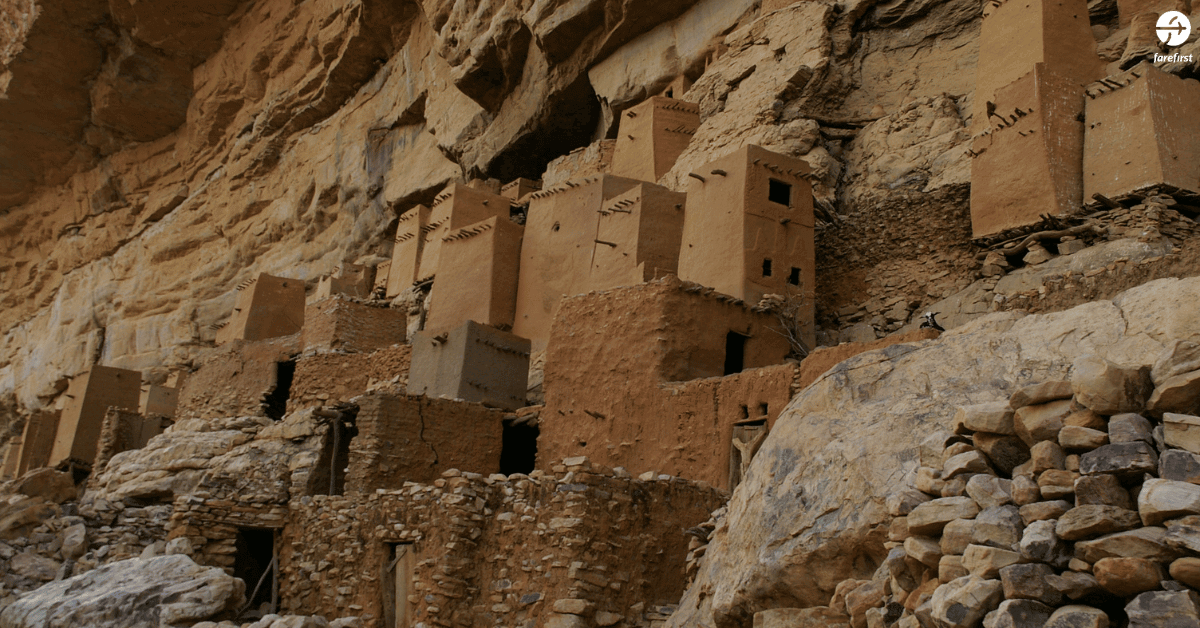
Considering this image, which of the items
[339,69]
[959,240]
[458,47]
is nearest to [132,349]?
[339,69]

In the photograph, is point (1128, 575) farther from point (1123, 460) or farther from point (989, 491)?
point (989, 491)

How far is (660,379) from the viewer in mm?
13219

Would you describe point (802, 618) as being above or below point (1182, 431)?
below

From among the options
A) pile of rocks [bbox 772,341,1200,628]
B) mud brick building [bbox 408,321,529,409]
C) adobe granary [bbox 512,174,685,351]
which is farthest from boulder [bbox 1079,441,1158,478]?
adobe granary [bbox 512,174,685,351]

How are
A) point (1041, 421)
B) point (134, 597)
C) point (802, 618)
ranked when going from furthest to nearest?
point (134, 597)
point (802, 618)
point (1041, 421)

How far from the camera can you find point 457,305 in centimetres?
2198

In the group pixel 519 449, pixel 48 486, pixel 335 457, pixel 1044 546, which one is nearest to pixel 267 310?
pixel 48 486

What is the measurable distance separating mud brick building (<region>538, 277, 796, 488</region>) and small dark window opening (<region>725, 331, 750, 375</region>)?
0.05 feet

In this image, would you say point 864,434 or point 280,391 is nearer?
point 864,434

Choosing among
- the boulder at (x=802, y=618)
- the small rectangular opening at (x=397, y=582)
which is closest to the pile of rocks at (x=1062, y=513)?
the boulder at (x=802, y=618)

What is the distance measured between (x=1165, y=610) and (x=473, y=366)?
12.5m

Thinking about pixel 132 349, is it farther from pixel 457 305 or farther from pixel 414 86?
pixel 457 305

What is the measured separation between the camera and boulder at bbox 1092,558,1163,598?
347cm

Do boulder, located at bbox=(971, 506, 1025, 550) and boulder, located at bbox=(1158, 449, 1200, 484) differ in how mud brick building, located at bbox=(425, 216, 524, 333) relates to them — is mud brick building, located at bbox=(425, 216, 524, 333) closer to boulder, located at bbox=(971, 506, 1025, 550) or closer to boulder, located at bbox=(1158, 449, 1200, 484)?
boulder, located at bbox=(971, 506, 1025, 550)
